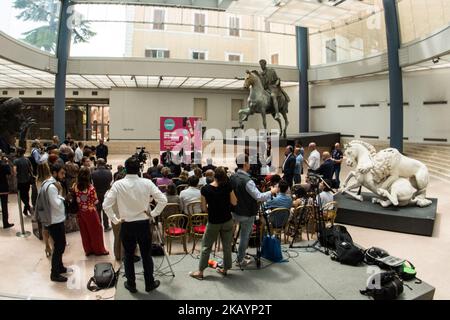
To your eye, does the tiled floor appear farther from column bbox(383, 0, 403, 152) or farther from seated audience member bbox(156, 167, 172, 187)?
column bbox(383, 0, 403, 152)

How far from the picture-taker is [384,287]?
3.95 metres

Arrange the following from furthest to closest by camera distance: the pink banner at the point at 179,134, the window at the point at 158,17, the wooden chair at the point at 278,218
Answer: the window at the point at 158,17 < the pink banner at the point at 179,134 < the wooden chair at the point at 278,218

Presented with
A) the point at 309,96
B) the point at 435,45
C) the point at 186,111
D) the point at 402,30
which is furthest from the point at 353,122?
the point at 186,111

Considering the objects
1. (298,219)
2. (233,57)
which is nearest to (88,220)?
(298,219)

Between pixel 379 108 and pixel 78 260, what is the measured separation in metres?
17.8

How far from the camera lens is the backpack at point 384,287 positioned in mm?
3920

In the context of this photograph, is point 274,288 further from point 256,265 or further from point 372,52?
point 372,52

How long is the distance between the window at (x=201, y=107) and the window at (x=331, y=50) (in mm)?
8455

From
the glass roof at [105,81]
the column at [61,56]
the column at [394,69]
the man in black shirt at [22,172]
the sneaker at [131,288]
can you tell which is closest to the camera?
the sneaker at [131,288]

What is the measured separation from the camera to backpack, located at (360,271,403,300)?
3.92 m

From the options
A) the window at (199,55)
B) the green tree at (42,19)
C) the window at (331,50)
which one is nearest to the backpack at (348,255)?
the green tree at (42,19)

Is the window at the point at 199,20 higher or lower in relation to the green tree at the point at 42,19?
higher

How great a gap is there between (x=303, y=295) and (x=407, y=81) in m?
17.0

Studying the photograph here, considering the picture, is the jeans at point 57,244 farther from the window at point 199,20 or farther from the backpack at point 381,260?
the window at point 199,20
